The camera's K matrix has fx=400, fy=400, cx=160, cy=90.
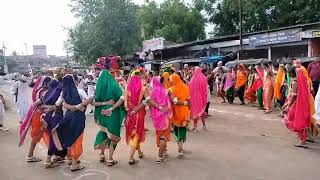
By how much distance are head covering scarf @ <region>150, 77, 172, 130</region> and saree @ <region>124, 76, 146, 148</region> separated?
20 cm

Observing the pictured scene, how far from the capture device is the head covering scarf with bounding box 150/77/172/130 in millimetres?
7074

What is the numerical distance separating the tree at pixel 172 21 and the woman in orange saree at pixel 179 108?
3215cm

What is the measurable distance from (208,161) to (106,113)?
6.71 ft

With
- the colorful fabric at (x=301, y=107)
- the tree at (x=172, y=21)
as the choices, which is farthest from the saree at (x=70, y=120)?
the tree at (x=172, y=21)

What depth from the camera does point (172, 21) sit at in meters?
40.7

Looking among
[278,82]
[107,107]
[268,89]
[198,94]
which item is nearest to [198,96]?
[198,94]

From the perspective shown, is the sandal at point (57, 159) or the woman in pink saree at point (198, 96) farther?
the woman in pink saree at point (198, 96)

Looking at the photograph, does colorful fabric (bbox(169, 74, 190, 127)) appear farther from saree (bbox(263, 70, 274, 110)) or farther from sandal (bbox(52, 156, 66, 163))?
saree (bbox(263, 70, 274, 110))

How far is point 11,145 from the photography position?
9508 millimetres

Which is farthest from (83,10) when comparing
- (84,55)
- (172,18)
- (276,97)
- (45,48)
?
(45,48)

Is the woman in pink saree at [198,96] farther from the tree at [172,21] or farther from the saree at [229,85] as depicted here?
the tree at [172,21]

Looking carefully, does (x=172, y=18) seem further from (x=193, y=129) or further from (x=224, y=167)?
(x=224, y=167)

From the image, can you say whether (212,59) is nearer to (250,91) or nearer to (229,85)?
(229,85)

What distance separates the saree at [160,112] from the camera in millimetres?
7074
